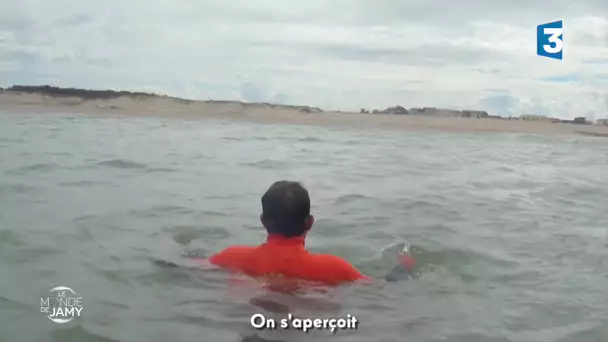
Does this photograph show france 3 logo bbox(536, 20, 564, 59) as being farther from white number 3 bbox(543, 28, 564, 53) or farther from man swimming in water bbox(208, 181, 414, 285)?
man swimming in water bbox(208, 181, 414, 285)

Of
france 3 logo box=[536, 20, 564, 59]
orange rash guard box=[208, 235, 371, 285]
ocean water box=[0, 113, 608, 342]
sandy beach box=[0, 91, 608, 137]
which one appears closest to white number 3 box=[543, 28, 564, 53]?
france 3 logo box=[536, 20, 564, 59]

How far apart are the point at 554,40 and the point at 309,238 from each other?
6.36 m

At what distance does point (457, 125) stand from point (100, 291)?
67.3 feet

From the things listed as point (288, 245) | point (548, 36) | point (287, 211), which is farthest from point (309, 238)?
point (548, 36)

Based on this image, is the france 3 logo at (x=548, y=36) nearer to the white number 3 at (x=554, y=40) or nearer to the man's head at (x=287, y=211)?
the white number 3 at (x=554, y=40)

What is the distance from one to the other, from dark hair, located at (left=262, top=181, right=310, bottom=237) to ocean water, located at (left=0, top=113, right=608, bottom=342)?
0.41 meters

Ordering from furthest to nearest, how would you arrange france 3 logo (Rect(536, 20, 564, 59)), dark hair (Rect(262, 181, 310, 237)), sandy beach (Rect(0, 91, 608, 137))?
sandy beach (Rect(0, 91, 608, 137))
france 3 logo (Rect(536, 20, 564, 59))
dark hair (Rect(262, 181, 310, 237))

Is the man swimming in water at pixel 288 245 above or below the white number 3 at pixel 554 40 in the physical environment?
below

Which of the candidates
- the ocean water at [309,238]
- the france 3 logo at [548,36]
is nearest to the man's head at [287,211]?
the ocean water at [309,238]

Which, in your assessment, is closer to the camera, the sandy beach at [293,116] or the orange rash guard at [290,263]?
the orange rash guard at [290,263]

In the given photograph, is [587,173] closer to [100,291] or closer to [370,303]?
[370,303]

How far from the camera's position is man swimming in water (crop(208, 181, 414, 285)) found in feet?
12.8

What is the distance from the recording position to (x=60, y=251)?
5.26 m

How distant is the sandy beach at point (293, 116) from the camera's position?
21031 millimetres
